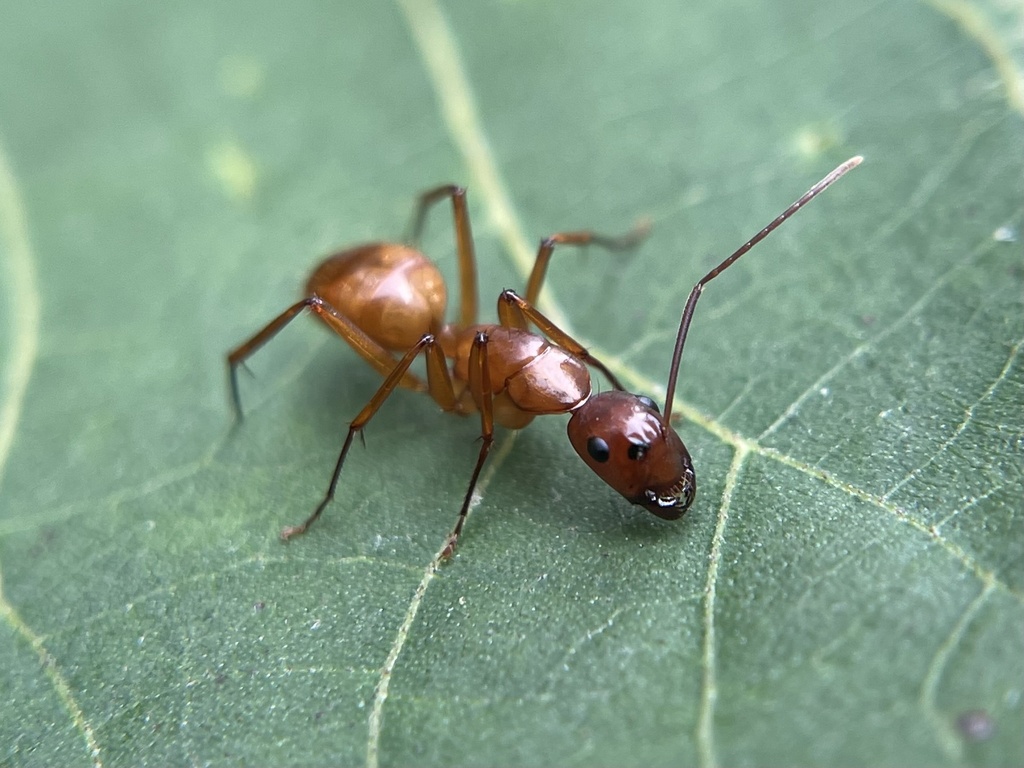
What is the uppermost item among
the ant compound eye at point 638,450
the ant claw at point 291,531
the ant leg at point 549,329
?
the ant leg at point 549,329

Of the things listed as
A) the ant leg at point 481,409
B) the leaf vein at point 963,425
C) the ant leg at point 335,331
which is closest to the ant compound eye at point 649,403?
the ant leg at point 481,409

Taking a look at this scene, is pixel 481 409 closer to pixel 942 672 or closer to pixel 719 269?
pixel 719 269

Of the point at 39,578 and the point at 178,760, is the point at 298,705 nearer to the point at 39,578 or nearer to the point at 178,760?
the point at 178,760

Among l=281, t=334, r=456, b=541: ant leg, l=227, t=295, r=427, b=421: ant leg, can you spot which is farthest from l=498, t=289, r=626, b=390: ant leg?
l=227, t=295, r=427, b=421: ant leg

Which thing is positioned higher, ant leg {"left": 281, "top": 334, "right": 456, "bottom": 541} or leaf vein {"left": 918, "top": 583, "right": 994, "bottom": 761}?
ant leg {"left": 281, "top": 334, "right": 456, "bottom": 541}

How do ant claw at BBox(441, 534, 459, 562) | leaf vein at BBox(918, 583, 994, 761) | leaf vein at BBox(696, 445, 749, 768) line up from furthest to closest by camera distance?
ant claw at BBox(441, 534, 459, 562) → leaf vein at BBox(696, 445, 749, 768) → leaf vein at BBox(918, 583, 994, 761)

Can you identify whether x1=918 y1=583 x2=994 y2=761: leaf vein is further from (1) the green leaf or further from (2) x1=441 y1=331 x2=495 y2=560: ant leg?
(2) x1=441 y1=331 x2=495 y2=560: ant leg

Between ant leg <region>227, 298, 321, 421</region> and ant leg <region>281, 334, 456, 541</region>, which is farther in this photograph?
ant leg <region>227, 298, 321, 421</region>

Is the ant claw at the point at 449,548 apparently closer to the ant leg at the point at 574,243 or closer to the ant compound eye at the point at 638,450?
the ant compound eye at the point at 638,450
